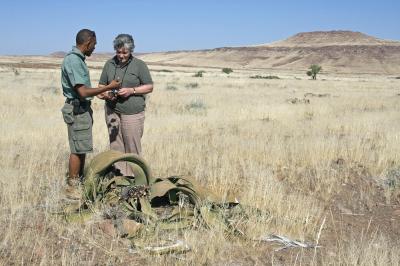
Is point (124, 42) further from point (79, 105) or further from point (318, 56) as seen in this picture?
point (318, 56)

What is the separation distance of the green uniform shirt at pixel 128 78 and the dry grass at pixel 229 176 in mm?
1094

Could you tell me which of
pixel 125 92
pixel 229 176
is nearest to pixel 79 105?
pixel 125 92

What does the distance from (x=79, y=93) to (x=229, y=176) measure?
85.5 inches

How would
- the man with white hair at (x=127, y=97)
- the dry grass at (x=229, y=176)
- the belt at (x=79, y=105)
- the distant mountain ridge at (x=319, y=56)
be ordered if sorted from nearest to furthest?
the dry grass at (x=229, y=176) → the belt at (x=79, y=105) → the man with white hair at (x=127, y=97) → the distant mountain ridge at (x=319, y=56)

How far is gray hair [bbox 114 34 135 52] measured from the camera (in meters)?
5.09

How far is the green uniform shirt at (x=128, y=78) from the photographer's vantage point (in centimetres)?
527

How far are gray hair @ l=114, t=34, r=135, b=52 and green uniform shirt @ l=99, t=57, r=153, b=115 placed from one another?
0.22 m

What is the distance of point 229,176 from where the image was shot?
231 inches

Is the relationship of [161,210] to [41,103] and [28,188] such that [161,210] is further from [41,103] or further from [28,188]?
[41,103]

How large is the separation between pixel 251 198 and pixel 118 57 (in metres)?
2.17

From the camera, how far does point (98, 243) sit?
3.60m

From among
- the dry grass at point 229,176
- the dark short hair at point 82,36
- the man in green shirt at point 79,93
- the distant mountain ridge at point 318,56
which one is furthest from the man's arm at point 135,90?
the distant mountain ridge at point 318,56

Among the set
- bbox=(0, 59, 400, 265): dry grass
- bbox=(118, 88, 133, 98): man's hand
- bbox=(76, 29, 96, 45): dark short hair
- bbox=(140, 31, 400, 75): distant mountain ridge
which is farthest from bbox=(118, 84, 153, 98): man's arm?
bbox=(140, 31, 400, 75): distant mountain ridge

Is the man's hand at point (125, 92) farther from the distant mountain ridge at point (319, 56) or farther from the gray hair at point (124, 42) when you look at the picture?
the distant mountain ridge at point (319, 56)
